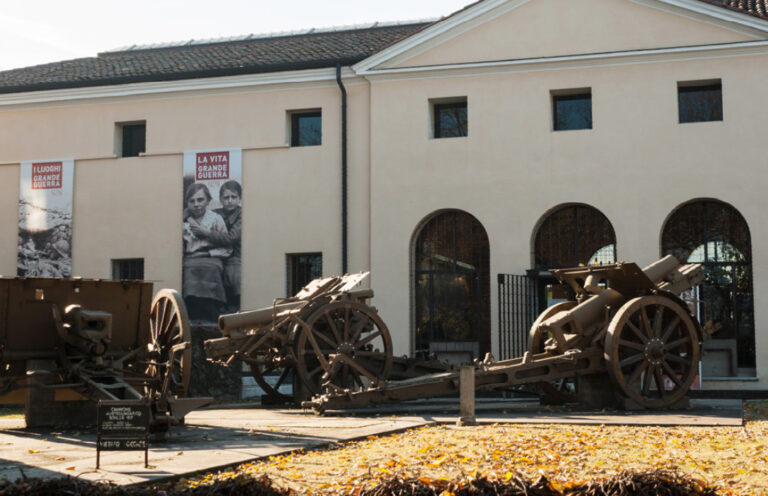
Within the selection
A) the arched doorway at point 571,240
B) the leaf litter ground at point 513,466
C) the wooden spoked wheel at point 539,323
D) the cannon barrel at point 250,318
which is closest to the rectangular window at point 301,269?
the arched doorway at point 571,240

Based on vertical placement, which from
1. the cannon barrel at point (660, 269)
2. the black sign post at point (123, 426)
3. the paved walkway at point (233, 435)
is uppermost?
the cannon barrel at point (660, 269)

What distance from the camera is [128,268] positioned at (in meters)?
24.1

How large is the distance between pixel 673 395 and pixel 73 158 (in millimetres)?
16334

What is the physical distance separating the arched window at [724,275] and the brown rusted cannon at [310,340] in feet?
25.8

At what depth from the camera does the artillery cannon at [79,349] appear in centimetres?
1108

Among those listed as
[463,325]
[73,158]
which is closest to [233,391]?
[463,325]

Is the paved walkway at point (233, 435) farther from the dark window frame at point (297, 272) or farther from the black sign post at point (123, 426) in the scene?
the dark window frame at point (297, 272)

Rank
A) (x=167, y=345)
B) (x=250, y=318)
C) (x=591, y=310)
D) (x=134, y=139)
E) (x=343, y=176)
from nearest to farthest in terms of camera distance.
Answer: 1. (x=167, y=345)
2. (x=591, y=310)
3. (x=250, y=318)
4. (x=343, y=176)
5. (x=134, y=139)

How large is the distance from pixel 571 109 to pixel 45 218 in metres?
13.0

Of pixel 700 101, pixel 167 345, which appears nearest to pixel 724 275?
pixel 700 101

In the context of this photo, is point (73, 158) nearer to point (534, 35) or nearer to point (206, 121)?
point (206, 121)

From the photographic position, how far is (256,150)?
23188 mm

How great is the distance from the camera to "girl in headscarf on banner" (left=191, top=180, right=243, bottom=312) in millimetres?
23000

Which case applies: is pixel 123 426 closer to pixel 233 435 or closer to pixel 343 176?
pixel 233 435
